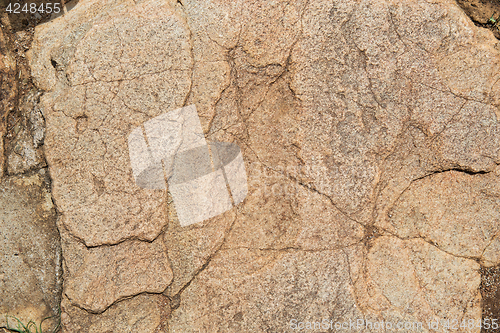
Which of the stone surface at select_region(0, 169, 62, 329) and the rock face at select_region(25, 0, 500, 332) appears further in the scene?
the stone surface at select_region(0, 169, 62, 329)

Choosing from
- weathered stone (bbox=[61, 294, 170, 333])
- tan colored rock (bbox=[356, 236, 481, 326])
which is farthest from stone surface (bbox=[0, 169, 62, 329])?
tan colored rock (bbox=[356, 236, 481, 326])

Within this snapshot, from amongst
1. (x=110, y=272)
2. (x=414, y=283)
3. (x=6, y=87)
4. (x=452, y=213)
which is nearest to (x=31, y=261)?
(x=110, y=272)

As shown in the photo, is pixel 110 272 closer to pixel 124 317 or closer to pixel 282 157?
pixel 124 317

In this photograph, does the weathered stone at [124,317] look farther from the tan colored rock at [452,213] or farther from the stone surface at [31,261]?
the tan colored rock at [452,213]

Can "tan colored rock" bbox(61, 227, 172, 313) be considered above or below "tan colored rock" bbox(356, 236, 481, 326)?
above

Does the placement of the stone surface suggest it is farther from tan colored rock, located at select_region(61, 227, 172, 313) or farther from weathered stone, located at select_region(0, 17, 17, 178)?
weathered stone, located at select_region(0, 17, 17, 178)

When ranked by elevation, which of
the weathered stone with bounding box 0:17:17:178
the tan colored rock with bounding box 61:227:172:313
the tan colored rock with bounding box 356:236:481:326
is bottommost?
the tan colored rock with bounding box 356:236:481:326

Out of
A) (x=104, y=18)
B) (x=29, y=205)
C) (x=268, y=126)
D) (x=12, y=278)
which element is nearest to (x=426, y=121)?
(x=268, y=126)
